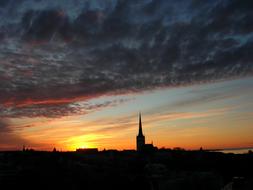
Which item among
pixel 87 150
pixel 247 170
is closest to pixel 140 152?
pixel 87 150

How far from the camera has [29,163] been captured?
107 m

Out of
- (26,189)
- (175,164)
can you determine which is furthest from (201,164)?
(26,189)

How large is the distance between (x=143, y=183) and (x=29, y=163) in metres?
42.1

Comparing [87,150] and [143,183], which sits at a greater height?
[87,150]

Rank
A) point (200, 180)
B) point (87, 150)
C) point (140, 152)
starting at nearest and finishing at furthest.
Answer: point (200, 180) < point (140, 152) < point (87, 150)

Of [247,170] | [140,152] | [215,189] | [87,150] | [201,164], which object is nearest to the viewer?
[215,189]

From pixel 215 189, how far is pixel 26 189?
3312cm

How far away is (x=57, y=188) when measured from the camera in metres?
73.8

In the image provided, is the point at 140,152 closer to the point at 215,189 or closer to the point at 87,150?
the point at 87,150

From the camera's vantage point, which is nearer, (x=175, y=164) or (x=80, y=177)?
(x=80, y=177)

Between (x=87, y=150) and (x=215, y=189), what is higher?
(x=87, y=150)

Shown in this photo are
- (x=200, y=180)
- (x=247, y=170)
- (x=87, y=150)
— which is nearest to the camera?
(x=200, y=180)

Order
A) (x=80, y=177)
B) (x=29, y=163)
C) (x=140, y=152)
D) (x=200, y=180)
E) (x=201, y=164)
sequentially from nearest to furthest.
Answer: (x=200, y=180) → (x=80, y=177) → (x=29, y=163) → (x=201, y=164) → (x=140, y=152)

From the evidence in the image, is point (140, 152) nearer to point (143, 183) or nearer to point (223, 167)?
point (223, 167)
